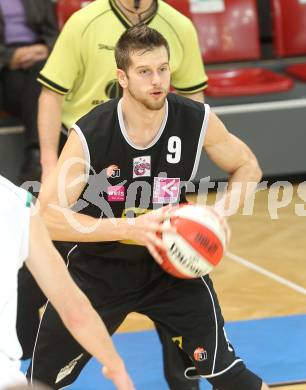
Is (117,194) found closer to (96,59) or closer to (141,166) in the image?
(141,166)

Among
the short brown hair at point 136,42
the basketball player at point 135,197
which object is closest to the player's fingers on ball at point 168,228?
the basketball player at point 135,197

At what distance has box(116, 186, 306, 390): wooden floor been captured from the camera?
18.7 feet

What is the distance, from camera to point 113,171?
396 centimetres

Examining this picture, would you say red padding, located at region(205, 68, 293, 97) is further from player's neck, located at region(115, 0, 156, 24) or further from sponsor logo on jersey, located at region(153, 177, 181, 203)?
sponsor logo on jersey, located at region(153, 177, 181, 203)

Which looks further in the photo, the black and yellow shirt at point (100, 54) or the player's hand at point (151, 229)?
the black and yellow shirt at point (100, 54)

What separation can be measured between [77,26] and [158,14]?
1.35 feet

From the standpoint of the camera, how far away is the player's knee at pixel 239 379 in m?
3.83

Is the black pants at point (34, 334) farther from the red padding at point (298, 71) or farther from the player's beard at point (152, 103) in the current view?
the red padding at point (298, 71)

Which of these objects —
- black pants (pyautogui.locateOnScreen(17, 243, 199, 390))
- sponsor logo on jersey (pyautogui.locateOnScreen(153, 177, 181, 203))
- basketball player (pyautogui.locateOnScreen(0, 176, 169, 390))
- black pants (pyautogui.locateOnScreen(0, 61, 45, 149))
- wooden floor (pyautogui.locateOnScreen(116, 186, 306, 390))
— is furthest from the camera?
black pants (pyautogui.locateOnScreen(0, 61, 45, 149))

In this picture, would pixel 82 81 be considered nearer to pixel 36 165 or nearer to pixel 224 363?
pixel 224 363

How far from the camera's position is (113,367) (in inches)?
110

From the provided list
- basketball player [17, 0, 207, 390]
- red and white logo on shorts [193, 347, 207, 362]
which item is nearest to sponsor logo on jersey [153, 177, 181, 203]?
red and white logo on shorts [193, 347, 207, 362]

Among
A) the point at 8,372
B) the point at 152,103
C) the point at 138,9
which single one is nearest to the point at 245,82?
the point at 138,9

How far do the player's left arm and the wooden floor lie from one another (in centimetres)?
109
